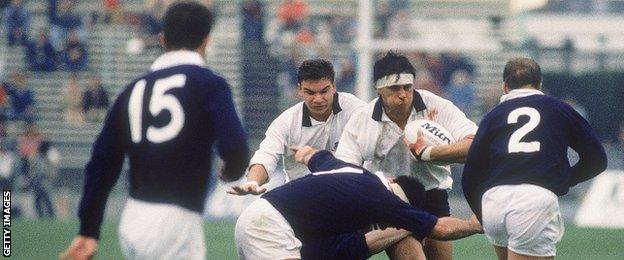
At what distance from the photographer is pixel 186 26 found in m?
6.32

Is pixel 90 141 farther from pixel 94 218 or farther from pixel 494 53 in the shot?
pixel 94 218

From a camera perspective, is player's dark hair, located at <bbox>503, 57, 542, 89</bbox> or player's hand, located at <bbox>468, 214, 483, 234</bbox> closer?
player's hand, located at <bbox>468, 214, 483, 234</bbox>

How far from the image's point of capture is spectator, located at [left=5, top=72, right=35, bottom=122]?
2339 cm

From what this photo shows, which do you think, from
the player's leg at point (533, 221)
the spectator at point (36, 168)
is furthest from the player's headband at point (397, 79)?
the spectator at point (36, 168)

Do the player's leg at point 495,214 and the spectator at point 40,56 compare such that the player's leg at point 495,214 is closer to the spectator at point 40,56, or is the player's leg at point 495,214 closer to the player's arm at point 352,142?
the player's arm at point 352,142

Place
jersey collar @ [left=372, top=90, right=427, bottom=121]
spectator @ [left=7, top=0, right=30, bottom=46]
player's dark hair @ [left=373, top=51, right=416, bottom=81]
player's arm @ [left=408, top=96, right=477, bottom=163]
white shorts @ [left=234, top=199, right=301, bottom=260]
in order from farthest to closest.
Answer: spectator @ [left=7, top=0, right=30, bottom=46], jersey collar @ [left=372, top=90, right=427, bottom=121], player's dark hair @ [left=373, top=51, right=416, bottom=81], player's arm @ [left=408, top=96, right=477, bottom=163], white shorts @ [left=234, top=199, right=301, bottom=260]

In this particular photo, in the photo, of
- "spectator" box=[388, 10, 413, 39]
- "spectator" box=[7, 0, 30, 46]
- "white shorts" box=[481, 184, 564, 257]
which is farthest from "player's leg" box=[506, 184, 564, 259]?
"spectator" box=[7, 0, 30, 46]

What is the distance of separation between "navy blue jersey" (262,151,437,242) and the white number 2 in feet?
2.81

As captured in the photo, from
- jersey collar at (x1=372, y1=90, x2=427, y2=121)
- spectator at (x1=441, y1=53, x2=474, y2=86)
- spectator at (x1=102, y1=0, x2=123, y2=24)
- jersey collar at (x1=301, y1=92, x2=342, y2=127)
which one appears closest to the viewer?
jersey collar at (x1=372, y1=90, x2=427, y2=121)

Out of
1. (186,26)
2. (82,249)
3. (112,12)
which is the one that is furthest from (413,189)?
(112,12)

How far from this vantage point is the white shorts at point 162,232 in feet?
20.5

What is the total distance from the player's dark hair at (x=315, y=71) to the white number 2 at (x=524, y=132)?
4.37 feet

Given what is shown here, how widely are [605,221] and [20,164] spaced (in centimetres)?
937

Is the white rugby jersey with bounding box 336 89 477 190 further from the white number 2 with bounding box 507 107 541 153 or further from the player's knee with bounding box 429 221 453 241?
the player's knee with bounding box 429 221 453 241
